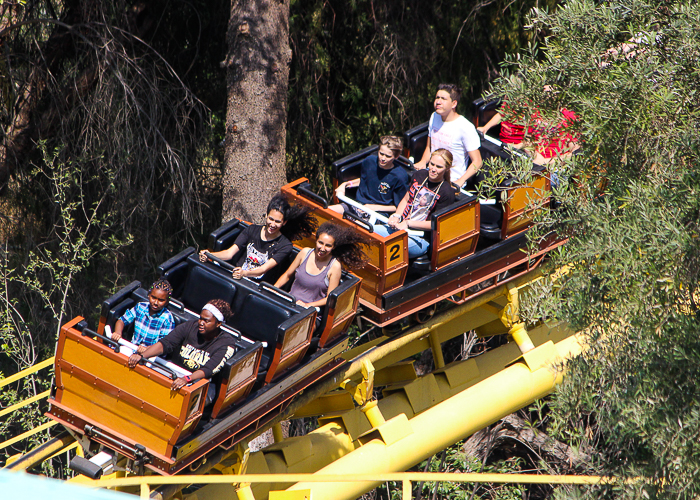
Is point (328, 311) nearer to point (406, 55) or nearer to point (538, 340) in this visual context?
point (538, 340)

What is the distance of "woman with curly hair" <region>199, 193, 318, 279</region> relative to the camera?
5285 millimetres

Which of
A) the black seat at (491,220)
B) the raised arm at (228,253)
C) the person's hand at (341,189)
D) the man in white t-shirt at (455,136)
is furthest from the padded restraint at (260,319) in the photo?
the man in white t-shirt at (455,136)

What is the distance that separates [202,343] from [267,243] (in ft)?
3.23

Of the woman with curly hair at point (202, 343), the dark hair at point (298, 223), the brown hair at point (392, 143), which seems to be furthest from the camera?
the brown hair at point (392, 143)

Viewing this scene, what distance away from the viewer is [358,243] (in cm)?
531

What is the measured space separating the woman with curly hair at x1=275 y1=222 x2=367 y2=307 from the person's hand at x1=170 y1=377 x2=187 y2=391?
1119 millimetres

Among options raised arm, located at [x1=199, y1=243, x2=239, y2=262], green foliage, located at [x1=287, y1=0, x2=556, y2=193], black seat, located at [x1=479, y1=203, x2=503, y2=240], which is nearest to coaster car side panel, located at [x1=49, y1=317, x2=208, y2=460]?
raised arm, located at [x1=199, y1=243, x2=239, y2=262]

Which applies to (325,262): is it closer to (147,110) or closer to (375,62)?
(147,110)

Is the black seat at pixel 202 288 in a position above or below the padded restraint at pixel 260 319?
above

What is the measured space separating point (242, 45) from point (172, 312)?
3.07 m

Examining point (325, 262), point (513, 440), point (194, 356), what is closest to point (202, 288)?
point (194, 356)

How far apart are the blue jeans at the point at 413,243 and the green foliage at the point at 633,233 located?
126 cm

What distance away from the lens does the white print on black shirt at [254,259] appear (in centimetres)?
536

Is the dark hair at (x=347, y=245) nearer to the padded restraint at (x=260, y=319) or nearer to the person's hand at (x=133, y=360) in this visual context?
the padded restraint at (x=260, y=319)
